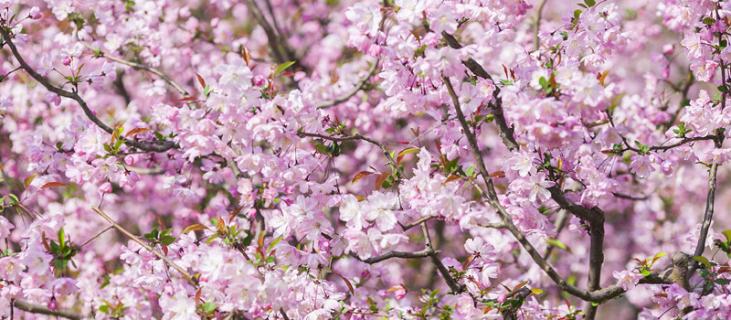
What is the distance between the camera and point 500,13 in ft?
11.1

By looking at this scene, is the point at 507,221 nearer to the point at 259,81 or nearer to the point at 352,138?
the point at 352,138

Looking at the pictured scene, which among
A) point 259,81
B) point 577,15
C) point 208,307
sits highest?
point 577,15

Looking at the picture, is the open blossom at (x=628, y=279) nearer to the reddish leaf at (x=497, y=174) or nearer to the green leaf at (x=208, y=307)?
the reddish leaf at (x=497, y=174)

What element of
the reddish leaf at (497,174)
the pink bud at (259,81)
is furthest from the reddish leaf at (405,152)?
the pink bud at (259,81)

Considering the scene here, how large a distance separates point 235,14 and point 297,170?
4.75m

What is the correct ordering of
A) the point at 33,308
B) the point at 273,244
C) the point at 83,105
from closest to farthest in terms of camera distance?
the point at 273,244 → the point at 33,308 → the point at 83,105

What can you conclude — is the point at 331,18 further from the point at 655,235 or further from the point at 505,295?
the point at 505,295

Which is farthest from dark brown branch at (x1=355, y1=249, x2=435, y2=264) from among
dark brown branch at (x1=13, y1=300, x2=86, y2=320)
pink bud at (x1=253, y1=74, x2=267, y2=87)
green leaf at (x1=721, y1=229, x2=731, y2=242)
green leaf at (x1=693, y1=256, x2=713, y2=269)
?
dark brown branch at (x1=13, y1=300, x2=86, y2=320)

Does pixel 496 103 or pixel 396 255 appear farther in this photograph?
pixel 396 255

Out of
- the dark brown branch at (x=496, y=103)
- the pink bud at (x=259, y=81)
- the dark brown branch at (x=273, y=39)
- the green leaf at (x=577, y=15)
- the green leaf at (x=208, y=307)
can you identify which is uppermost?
the dark brown branch at (x=273, y=39)

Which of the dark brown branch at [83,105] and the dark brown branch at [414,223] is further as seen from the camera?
the dark brown branch at [83,105]

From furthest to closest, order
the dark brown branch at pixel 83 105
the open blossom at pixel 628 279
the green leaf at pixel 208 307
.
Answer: the dark brown branch at pixel 83 105 < the open blossom at pixel 628 279 < the green leaf at pixel 208 307

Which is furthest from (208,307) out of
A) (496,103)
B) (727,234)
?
(727,234)

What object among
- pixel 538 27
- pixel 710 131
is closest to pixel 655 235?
pixel 538 27
